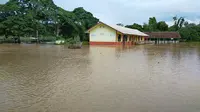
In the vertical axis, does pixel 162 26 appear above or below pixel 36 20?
above

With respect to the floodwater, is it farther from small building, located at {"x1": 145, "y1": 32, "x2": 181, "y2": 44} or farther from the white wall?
small building, located at {"x1": 145, "y1": 32, "x2": 181, "y2": 44}

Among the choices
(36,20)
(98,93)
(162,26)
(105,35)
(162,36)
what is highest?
(162,26)

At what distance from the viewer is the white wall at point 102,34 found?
34.2 meters

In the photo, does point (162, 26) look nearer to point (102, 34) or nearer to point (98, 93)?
point (102, 34)

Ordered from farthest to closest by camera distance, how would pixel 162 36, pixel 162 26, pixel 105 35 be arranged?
pixel 162 26 < pixel 162 36 < pixel 105 35

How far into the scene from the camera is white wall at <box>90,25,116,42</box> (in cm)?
3422

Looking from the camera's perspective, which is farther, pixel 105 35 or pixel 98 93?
pixel 105 35

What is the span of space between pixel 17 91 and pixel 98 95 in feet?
7.42

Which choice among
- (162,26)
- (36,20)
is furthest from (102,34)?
(162,26)

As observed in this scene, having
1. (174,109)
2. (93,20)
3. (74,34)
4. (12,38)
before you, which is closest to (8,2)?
(12,38)

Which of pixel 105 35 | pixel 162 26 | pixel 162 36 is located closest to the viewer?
pixel 105 35

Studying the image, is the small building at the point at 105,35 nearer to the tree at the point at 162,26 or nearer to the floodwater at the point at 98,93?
the floodwater at the point at 98,93

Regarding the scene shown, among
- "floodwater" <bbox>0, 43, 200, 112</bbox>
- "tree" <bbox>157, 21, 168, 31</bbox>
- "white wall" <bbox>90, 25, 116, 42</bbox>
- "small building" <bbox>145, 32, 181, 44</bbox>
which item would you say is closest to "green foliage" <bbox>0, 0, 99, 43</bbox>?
"white wall" <bbox>90, 25, 116, 42</bbox>

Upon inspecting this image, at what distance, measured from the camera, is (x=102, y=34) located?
34.8 meters
